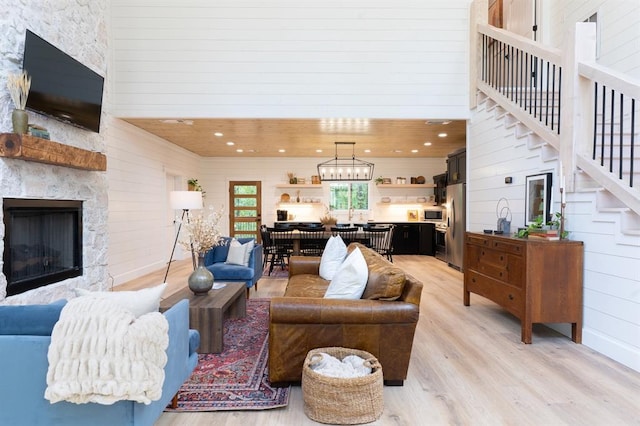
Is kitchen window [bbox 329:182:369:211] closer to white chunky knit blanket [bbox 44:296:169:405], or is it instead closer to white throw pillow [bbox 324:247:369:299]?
white throw pillow [bbox 324:247:369:299]

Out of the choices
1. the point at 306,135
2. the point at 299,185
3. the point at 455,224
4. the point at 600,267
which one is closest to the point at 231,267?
the point at 306,135

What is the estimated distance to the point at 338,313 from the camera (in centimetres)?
225

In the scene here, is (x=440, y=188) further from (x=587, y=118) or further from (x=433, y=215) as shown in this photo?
(x=587, y=118)

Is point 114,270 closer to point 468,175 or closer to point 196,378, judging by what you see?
point 196,378

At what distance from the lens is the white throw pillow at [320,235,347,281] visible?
3796 mm

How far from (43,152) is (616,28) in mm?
6651

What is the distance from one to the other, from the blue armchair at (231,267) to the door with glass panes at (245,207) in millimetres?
4515

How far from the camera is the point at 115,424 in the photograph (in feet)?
4.94

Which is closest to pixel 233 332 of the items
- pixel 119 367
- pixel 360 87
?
pixel 119 367

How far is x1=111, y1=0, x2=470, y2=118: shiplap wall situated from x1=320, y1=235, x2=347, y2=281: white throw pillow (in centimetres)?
243

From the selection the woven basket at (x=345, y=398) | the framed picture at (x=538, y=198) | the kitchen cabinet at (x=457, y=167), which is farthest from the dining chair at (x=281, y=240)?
the woven basket at (x=345, y=398)

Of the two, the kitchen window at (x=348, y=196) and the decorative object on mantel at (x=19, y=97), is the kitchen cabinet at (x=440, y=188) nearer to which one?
the kitchen window at (x=348, y=196)

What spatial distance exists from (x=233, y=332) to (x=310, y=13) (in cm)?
465

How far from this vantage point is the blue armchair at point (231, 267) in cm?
450
